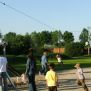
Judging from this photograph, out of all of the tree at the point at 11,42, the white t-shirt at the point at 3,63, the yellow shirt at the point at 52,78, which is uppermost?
the tree at the point at 11,42

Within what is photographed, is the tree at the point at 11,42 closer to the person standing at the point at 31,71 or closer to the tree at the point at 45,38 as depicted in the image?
the tree at the point at 45,38

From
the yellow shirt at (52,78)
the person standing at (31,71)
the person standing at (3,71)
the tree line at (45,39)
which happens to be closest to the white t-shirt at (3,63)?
the person standing at (3,71)

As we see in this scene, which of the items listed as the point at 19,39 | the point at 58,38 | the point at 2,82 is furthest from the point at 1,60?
the point at 58,38

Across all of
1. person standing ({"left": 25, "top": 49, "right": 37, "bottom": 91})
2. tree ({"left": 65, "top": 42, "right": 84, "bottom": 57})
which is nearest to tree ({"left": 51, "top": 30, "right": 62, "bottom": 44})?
tree ({"left": 65, "top": 42, "right": 84, "bottom": 57})

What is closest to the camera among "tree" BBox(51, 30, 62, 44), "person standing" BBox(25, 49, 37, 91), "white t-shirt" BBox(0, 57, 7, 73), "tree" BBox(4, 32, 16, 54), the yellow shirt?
"white t-shirt" BBox(0, 57, 7, 73)

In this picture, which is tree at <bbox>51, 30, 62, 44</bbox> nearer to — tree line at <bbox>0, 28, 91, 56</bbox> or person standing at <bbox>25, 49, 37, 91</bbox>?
tree line at <bbox>0, 28, 91, 56</bbox>

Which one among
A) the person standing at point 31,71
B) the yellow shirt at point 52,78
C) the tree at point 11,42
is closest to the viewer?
the yellow shirt at point 52,78

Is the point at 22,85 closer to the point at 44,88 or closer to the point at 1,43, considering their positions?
the point at 44,88

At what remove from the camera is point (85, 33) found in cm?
17738

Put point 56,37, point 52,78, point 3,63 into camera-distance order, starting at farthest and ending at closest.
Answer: point 56,37 → point 52,78 → point 3,63

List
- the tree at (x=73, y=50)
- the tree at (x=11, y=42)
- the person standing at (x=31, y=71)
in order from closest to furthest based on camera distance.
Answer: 1. the person standing at (x=31, y=71)
2. the tree at (x=11, y=42)
3. the tree at (x=73, y=50)

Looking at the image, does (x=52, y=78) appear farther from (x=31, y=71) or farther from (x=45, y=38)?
(x=45, y=38)

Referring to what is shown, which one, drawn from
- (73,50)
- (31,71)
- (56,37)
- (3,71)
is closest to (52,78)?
(3,71)

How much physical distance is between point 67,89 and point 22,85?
8.58ft
